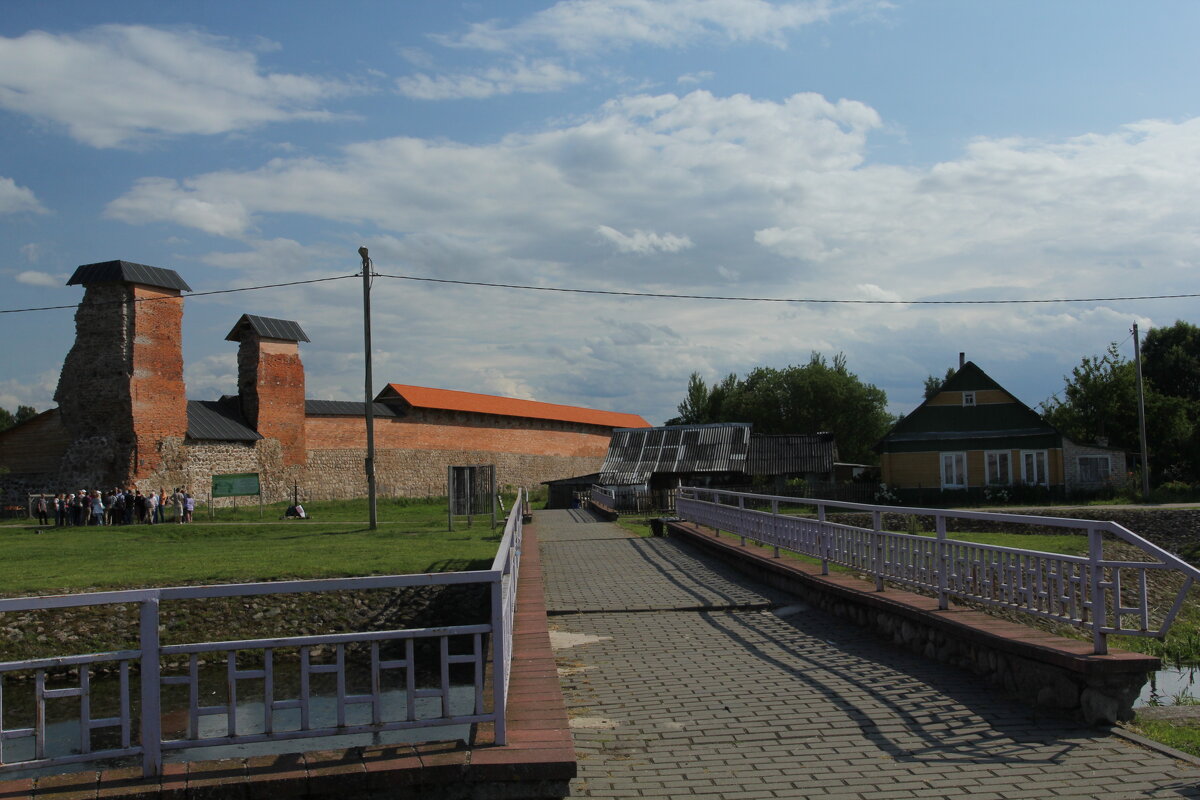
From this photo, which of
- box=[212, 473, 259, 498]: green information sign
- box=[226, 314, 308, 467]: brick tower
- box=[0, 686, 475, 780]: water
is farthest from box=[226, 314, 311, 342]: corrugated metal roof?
box=[0, 686, 475, 780]: water

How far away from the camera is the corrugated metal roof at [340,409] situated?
49312mm

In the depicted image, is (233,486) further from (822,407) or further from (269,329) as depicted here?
(822,407)

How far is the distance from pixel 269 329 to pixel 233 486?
14938mm

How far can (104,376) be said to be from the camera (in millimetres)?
40719

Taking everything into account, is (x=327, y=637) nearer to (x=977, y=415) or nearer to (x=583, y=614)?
(x=583, y=614)

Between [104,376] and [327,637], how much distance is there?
136ft

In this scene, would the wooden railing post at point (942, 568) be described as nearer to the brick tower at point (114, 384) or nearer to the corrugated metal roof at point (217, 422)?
the brick tower at point (114, 384)

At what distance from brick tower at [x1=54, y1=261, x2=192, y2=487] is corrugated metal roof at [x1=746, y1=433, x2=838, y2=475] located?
27.5 meters

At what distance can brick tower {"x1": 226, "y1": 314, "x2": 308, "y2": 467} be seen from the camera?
152 ft

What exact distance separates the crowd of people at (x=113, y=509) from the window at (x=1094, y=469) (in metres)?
36.0

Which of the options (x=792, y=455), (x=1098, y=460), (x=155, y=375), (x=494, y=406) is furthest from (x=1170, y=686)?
A: (x=494, y=406)

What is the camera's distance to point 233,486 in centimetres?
3425

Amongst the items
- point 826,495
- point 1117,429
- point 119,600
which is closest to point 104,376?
point 826,495

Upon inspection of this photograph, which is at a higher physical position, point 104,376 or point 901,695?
point 104,376
